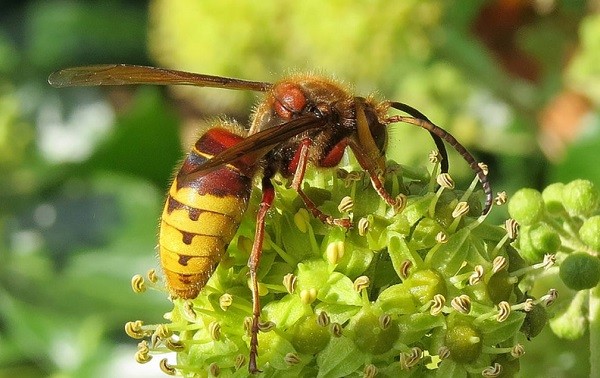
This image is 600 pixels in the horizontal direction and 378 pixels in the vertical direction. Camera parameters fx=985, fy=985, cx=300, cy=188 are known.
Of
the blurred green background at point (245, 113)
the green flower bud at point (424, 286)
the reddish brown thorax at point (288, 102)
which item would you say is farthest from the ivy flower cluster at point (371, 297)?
the blurred green background at point (245, 113)

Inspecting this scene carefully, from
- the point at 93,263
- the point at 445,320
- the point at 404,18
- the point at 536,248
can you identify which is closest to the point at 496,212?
Result: the point at 404,18

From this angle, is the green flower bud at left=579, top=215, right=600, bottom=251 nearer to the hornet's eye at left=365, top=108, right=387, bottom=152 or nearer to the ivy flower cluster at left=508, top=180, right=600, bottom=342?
the ivy flower cluster at left=508, top=180, right=600, bottom=342

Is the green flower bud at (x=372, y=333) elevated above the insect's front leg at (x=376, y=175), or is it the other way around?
the insect's front leg at (x=376, y=175)

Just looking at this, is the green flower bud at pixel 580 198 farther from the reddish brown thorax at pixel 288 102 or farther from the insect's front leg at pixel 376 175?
the reddish brown thorax at pixel 288 102

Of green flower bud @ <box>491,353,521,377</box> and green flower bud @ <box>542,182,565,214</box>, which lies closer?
green flower bud @ <box>491,353,521,377</box>

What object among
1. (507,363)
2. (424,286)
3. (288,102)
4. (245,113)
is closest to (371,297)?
(424,286)

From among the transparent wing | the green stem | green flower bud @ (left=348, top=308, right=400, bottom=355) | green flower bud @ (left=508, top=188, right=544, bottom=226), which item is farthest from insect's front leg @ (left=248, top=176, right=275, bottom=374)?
the green stem
